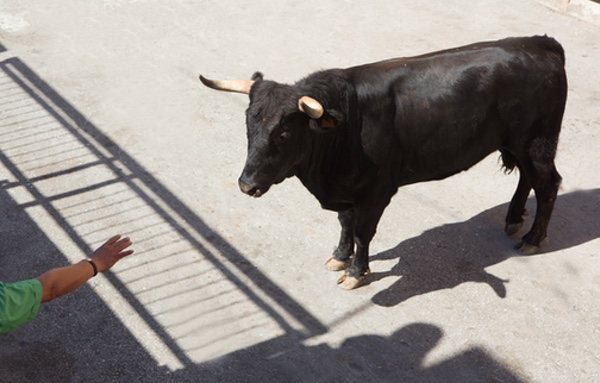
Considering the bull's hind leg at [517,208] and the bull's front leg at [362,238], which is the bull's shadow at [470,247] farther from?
the bull's front leg at [362,238]

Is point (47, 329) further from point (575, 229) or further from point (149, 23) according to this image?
point (149, 23)

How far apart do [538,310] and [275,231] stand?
2330mm

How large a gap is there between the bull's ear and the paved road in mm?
1491

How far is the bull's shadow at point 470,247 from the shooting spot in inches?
261

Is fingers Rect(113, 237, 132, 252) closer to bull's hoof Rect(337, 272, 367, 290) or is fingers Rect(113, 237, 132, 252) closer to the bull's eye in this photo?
the bull's eye

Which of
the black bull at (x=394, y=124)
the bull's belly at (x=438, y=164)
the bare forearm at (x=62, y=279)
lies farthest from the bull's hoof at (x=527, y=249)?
the bare forearm at (x=62, y=279)

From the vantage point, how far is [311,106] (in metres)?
5.45

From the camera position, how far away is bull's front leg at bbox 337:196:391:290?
20.6ft

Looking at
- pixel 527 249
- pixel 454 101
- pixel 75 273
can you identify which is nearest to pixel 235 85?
pixel 454 101

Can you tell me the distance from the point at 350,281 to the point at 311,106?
172 centimetres

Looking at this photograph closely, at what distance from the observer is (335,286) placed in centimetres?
657

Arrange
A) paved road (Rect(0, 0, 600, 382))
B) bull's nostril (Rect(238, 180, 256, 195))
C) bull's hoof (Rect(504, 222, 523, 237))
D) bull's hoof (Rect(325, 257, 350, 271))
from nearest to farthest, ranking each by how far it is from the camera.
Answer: bull's nostril (Rect(238, 180, 256, 195)) → paved road (Rect(0, 0, 600, 382)) → bull's hoof (Rect(325, 257, 350, 271)) → bull's hoof (Rect(504, 222, 523, 237))

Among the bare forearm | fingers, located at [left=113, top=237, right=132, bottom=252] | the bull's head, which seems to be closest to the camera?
the bare forearm

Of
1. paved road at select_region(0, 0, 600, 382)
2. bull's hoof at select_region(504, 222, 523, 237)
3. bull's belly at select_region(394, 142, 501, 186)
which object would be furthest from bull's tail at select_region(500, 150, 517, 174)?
paved road at select_region(0, 0, 600, 382)
